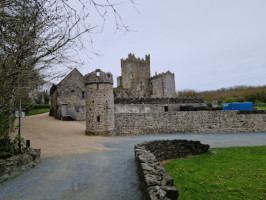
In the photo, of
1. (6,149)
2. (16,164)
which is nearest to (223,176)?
(16,164)

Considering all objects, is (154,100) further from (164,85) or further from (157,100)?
Answer: (164,85)

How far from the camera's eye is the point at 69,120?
86.3 feet

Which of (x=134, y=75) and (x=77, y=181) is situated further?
(x=134, y=75)

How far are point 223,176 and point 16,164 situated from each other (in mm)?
7593

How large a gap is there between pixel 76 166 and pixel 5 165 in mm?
2442

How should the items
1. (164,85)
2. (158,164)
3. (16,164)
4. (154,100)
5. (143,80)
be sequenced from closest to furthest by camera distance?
(158,164) → (16,164) → (154,100) → (164,85) → (143,80)

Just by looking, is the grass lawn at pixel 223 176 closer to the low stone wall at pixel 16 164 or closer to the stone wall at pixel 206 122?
the low stone wall at pixel 16 164

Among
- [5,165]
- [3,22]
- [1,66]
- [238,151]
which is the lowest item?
[238,151]

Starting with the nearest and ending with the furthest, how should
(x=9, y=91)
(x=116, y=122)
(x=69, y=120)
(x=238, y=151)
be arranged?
(x=9, y=91), (x=238, y=151), (x=116, y=122), (x=69, y=120)

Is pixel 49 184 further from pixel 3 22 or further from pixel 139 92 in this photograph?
pixel 139 92

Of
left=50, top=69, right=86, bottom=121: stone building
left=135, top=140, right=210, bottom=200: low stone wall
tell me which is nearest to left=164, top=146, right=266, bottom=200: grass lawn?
left=135, top=140, right=210, bottom=200: low stone wall

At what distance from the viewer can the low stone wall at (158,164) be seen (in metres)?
3.85

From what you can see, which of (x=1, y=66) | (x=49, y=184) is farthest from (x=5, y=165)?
(x=1, y=66)

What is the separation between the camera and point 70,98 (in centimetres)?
2692
